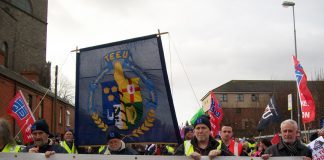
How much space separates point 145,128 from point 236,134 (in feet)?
240

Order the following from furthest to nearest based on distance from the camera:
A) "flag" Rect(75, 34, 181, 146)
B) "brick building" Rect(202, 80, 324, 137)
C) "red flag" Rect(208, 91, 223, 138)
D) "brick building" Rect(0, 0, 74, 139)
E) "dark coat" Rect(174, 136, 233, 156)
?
"brick building" Rect(202, 80, 324, 137), "brick building" Rect(0, 0, 74, 139), "red flag" Rect(208, 91, 223, 138), "flag" Rect(75, 34, 181, 146), "dark coat" Rect(174, 136, 233, 156)

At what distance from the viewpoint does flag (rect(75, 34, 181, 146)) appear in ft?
21.7

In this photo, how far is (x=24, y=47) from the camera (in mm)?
45281

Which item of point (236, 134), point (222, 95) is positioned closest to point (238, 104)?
point (222, 95)

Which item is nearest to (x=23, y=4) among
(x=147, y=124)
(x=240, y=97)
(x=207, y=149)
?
(x=147, y=124)

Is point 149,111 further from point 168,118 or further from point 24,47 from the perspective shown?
point 24,47

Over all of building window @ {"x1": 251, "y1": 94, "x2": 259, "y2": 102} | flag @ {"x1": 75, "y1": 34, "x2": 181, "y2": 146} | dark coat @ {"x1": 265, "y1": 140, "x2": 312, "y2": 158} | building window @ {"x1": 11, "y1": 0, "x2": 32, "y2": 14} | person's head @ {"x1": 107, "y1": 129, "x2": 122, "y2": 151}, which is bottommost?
dark coat @ {"x1": 265, "y1": 140, "x2": 312, "y2": 158}

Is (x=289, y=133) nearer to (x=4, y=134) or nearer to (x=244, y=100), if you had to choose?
(x=4, y=134)

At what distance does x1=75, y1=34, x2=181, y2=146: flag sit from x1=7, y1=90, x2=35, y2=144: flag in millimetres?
5745

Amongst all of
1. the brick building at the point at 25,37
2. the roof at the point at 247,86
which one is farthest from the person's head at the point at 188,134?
the roof at the point at 247,86

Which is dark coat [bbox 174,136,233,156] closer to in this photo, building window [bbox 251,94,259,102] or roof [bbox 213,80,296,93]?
roof [bbox 213,80,296,93]

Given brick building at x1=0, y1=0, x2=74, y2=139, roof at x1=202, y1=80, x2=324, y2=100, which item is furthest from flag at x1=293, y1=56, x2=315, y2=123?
roof at x1=202, y1=80, x2=324, y2=100

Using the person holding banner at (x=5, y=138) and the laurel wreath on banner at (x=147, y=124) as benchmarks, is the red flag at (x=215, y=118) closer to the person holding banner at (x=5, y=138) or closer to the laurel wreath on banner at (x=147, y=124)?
the laurel wreath on banner at (x=147, y=124)

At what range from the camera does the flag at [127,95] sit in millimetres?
6629
